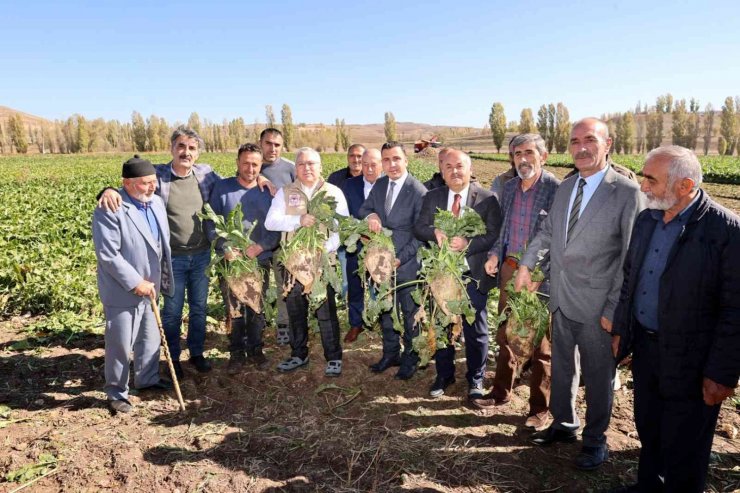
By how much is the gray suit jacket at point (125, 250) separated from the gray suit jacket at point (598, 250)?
13.3 ft

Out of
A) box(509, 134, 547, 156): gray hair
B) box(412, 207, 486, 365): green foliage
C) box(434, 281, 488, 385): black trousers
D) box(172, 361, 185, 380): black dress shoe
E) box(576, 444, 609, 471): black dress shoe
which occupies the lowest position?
box(576, 444, 609, 471): black dress shoe

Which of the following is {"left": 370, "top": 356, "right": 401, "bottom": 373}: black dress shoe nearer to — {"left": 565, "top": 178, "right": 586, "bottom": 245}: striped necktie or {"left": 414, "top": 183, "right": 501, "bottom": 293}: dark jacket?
{"left": 414, "top": 183, "right": 501, "bottom": 293}: dark jacket

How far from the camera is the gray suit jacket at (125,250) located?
4.31m

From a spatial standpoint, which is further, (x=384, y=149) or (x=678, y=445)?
(x=384, y=149)

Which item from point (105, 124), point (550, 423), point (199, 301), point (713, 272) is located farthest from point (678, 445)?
point (105, 124)

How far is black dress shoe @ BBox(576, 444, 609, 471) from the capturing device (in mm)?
3604

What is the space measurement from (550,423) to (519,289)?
1.45m

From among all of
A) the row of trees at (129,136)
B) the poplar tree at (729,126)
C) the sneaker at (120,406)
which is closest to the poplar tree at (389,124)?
the row of trees at (129,136)

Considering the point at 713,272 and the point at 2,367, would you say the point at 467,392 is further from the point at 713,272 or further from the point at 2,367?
the point at 2,367

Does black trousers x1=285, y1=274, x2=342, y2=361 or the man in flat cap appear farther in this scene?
black trousers x1=285, y1=274, x2=342, y2=361

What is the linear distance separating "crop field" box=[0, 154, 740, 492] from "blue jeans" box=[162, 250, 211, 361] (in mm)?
457

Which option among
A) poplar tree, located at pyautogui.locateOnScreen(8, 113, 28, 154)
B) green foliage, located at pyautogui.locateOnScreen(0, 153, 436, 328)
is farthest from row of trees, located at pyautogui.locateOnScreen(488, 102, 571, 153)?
poplar tree, located at pyautogui.locateOnScreen(8, 113, 28, 154)

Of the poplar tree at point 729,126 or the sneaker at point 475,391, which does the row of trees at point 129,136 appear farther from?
the sneaker at point 475,391

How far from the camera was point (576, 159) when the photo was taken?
11.5 feet
